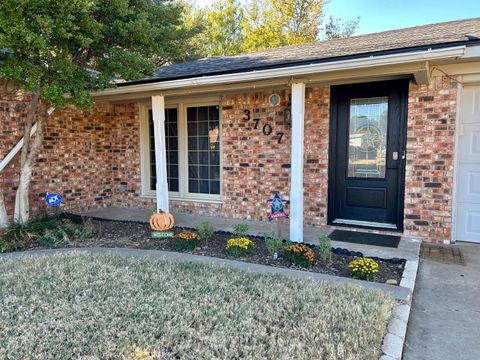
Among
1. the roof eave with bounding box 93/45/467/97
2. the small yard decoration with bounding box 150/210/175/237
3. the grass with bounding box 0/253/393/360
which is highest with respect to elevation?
the roof eave with bounding box 93/45/467/97

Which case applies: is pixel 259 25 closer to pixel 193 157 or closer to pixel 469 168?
pixel 193 157

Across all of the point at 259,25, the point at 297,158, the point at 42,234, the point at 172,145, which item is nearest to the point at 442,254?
the point at 297,158

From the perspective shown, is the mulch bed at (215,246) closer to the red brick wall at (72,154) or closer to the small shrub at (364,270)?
the small shrub at (364,270)

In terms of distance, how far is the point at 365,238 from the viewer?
16.4ft

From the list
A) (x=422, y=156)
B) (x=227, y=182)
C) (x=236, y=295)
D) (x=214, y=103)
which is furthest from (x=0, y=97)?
(x=422, y=156)

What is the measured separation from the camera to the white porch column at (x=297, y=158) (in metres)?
4.68

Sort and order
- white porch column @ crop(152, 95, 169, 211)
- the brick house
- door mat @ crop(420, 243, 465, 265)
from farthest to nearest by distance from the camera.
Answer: white porch column @ crop(152, 95, 169, 211) < the brick house < door mat @ crop(420, 243, 465, 265)

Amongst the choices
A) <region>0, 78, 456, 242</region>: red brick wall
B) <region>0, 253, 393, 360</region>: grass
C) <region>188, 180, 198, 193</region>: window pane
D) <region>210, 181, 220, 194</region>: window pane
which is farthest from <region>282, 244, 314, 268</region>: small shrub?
<region>188, 180, 198, 193</region>: window pane

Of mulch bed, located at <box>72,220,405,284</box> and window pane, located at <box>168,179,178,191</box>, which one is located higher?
window pane, located at <box>168,179,178,191</box>

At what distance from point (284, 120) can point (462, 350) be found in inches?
Result: 169

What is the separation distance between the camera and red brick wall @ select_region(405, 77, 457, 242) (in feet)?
15.6

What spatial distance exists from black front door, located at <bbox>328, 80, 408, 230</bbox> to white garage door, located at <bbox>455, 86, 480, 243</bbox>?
0.76 metres

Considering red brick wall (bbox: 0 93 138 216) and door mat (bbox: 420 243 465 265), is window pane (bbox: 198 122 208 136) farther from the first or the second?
door mat (bbox: 420 243 465 265)

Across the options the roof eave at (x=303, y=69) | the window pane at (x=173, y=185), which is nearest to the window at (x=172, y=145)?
the window pane at (x=173, y=185)
